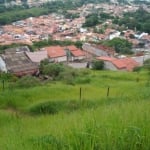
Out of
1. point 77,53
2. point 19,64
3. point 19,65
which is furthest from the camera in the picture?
point 77,53

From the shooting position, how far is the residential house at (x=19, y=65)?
2002 cm

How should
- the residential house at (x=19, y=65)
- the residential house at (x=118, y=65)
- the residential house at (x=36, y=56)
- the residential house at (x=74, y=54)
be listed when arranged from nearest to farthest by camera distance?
the residential house at (x=19, y=65), the residential house at (x=36, y=56), the residential house at (x=118, y=65), the residential house at (x=74, y=54)

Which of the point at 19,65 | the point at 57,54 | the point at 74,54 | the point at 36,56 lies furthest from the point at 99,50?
the point at 19,65

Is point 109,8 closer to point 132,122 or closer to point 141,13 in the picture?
point 141,13

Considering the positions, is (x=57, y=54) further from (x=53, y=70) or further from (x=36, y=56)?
(x=53, y=70)

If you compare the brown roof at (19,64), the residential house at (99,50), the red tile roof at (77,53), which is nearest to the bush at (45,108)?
the brown roof at (19,64)

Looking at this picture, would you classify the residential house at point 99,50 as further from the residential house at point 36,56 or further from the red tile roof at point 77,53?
the residential house at point 36,56

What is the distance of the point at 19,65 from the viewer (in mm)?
20859

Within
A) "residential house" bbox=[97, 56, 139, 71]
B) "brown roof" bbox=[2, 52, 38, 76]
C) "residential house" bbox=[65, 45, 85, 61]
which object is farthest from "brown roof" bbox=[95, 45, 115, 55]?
"brown roof" bbox=[2, 52, 38, 76]

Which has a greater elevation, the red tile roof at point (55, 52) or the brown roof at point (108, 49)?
the red tile roof at point (55, 52)

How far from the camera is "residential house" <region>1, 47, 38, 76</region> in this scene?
788 inches

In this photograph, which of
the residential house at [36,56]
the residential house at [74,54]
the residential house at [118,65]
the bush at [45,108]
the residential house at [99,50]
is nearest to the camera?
the bush at [45,108]

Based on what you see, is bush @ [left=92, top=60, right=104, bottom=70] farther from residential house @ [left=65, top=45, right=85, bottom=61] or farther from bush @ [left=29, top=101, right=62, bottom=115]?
bush @ [left=29, top=101, right=62, bottom=115]

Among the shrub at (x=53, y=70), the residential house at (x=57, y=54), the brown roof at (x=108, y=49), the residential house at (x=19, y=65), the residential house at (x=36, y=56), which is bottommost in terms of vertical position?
the brown roof at (x=108, y=49)
